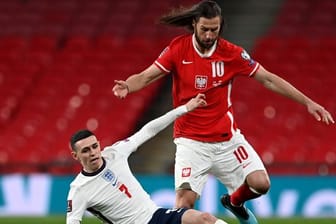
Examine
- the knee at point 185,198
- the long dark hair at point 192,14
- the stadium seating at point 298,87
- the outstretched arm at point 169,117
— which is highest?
the stadium seating at point 298,87

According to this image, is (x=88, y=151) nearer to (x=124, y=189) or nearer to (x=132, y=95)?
(x=124, y=189)

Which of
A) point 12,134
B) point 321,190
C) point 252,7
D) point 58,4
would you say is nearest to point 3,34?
point 58,4

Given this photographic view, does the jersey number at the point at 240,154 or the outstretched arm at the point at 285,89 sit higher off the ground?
the outstretched arm at the point at 285,89

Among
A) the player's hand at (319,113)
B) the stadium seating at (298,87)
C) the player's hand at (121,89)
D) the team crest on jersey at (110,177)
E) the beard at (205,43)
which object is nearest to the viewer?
the team crest on jersey at (110,177)

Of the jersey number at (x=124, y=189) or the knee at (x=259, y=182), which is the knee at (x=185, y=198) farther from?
the jersey number at (x=124, y=189)

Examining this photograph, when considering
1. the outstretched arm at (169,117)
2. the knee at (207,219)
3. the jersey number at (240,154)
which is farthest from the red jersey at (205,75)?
the knee at (207,219)

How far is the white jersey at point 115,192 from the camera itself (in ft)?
30.7

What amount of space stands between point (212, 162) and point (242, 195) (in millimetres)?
467

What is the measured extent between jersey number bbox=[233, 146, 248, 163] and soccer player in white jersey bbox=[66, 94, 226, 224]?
0.94m

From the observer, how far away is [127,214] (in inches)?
372

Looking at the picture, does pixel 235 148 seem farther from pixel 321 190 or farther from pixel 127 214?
pixel 321 190

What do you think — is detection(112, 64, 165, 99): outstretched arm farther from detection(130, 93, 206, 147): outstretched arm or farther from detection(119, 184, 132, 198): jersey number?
detection(119, 184, 132, 198): jersey number

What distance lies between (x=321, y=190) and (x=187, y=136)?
19.3 feet

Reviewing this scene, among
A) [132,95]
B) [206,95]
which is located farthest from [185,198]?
[132,95]
